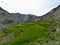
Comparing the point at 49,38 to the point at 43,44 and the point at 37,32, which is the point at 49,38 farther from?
the point at 37,32

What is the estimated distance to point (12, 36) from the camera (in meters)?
38.2

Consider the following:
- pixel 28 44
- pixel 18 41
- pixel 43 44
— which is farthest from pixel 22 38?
pixel 43 44

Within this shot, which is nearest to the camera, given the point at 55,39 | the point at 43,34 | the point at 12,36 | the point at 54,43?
the point at 54,43

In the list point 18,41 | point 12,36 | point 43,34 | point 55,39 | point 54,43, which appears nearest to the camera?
point 54,43

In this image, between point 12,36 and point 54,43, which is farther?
point 12,36

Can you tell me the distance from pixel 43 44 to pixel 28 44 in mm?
2338

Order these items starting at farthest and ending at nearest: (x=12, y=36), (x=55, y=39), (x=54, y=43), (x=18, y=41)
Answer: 1. (x=12, y=36)
2. (x=18, y=41)
3. (x=55, y=39)
4. (x=54, y=43)

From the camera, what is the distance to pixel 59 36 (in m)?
29.6

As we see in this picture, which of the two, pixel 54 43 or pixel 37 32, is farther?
pixel 37 32

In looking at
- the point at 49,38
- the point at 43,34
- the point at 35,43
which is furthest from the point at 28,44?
the point at 43,34

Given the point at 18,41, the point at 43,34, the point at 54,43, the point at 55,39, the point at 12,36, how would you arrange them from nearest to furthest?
the point at 54,43
the point at 55,39
the point at 18,41
the point at 43,34
the point at 12,36

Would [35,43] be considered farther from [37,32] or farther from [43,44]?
[37,32]

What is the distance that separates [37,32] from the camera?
34125 millimetres

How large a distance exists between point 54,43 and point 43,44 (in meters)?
1.51
